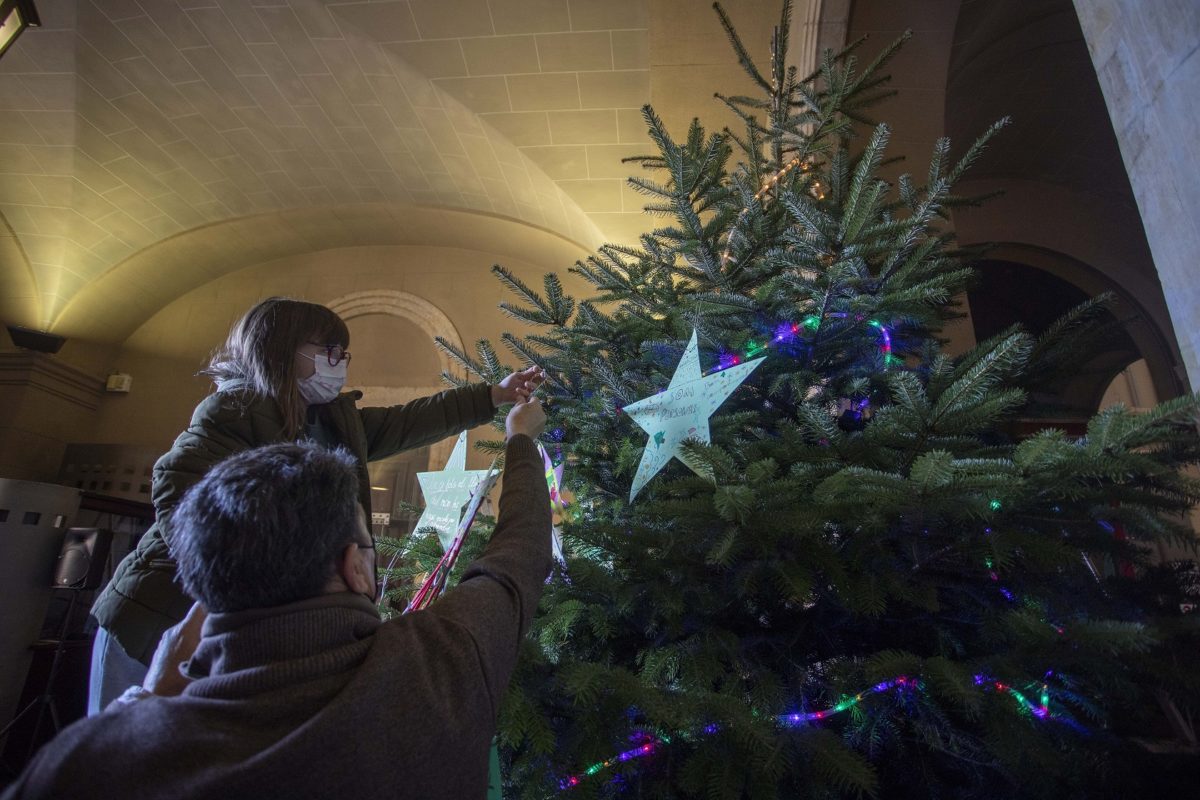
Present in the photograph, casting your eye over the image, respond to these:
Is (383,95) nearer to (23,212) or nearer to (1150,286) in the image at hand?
(23,212)

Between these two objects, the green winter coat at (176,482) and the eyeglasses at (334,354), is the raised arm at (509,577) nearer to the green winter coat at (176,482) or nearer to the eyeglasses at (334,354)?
the green winter coat at (176,482)

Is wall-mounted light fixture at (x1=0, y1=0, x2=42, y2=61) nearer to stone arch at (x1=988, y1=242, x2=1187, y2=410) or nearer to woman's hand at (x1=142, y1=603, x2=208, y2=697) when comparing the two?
woman's hand at (x1=142, y1=603, x2=208, y2=697)

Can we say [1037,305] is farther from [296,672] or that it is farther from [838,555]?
[296,672]

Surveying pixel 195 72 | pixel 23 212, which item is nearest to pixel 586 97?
pixel 195 72

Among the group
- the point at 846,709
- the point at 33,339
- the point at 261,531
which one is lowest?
the point at 846,709

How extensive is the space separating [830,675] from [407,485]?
607 centimetres

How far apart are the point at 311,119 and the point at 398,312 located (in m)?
2.31

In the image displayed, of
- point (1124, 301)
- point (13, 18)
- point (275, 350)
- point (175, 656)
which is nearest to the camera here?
point (175, 656)

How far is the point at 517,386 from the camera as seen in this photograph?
4.76ft

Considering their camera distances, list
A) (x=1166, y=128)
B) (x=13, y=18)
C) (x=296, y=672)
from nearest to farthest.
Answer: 1. (x=296, y=672)
2. (x=1166, y=128)
3. (x=13, y=18)

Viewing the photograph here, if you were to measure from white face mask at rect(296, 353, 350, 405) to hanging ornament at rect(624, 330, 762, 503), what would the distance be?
1.91 ft

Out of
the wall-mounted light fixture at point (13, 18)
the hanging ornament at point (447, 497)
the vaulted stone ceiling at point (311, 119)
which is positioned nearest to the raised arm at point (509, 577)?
the hanging ornament at point (447, 497)

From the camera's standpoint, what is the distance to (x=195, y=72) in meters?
4.79

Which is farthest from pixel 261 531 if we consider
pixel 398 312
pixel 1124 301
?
pixel 1124 301
